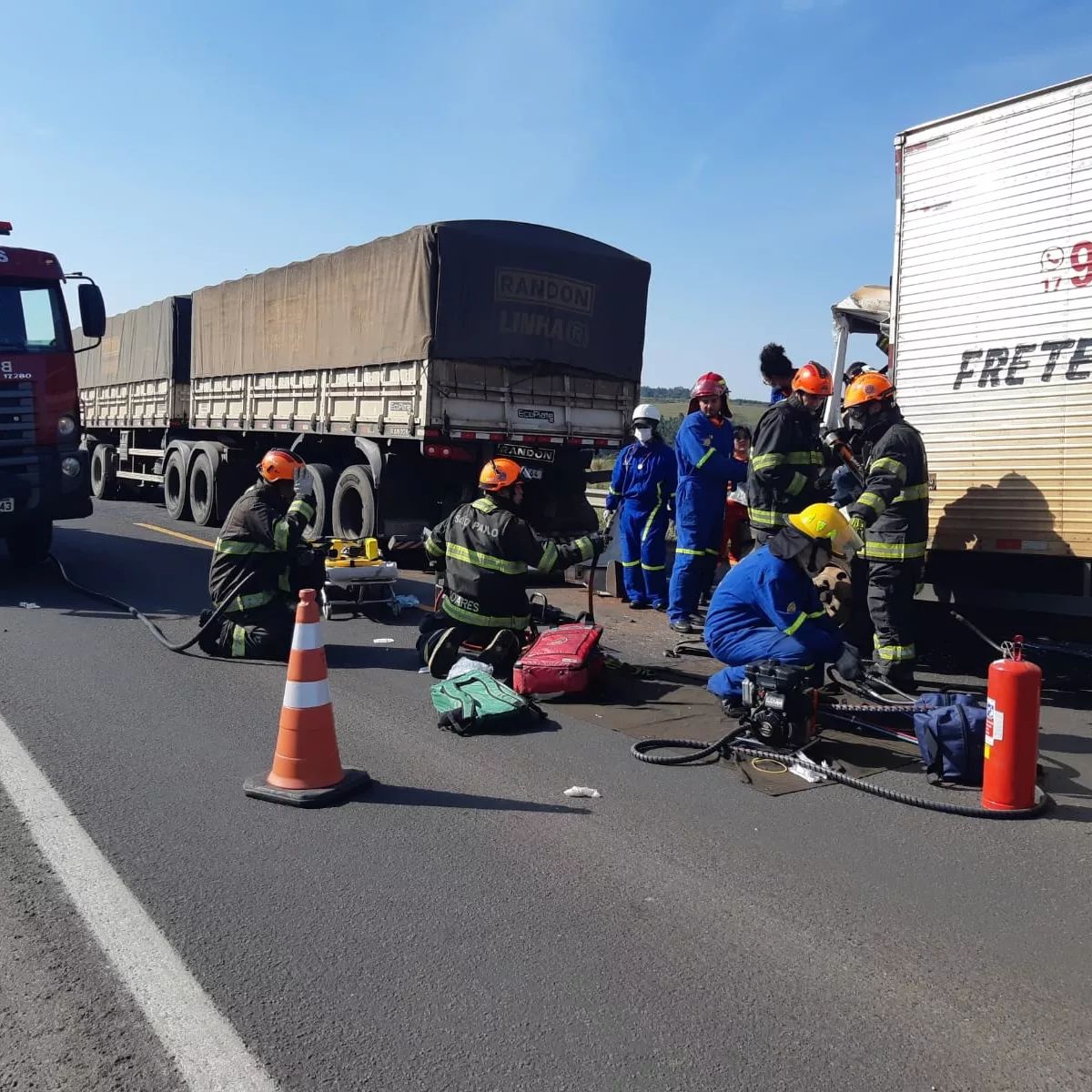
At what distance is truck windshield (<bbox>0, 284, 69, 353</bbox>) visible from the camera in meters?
10.3

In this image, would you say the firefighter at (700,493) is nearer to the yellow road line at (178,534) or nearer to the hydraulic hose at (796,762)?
the hydraulic hose at (796,762)

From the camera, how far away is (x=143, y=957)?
10.4ft

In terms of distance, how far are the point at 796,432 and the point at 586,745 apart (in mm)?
3141

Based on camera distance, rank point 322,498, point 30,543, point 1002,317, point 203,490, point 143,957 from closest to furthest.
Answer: point 143,957 → point 1002,317 → point 30,543 → point 322,498 → point 203,490

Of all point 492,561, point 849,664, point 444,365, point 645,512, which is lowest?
point 849,664

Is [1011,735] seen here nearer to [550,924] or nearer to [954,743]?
[954,743]

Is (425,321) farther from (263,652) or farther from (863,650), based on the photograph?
(863,650)

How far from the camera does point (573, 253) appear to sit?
1166 cm

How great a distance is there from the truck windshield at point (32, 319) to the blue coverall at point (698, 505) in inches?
251

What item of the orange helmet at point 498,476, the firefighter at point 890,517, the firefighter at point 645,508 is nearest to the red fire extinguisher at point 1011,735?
the firefighter at point 890,517

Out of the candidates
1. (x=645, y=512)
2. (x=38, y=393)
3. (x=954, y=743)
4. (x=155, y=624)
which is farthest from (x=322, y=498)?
(x=954, y=743)

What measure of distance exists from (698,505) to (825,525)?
3.14m

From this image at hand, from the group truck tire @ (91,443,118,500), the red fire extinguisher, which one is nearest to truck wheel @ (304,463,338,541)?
the red fire extinguisher

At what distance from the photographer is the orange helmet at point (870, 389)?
22.0 feet
